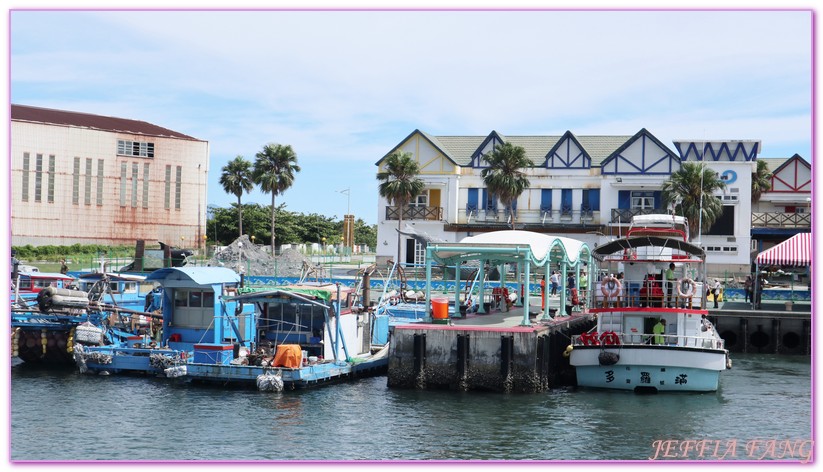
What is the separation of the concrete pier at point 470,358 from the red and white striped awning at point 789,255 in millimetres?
19474

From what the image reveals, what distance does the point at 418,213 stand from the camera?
7256 cm

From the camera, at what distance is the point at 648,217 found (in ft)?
134

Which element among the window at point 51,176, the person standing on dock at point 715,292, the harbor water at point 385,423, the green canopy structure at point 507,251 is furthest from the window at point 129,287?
the window at point 51,176

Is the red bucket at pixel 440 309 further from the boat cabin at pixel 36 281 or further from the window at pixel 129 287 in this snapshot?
the boat cabin at pixel 36 281

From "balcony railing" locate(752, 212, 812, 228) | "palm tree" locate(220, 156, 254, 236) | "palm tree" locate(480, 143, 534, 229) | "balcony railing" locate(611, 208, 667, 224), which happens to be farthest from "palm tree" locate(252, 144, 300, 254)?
"balcony railing" locate(752, 212, 812, 228)

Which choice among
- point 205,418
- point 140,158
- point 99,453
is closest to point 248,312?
point 205,418

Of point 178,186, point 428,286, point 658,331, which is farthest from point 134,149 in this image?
point 658,331

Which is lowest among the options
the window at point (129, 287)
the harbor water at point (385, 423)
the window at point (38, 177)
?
the harbor water at point (385, 423)

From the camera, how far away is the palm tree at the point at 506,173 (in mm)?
66125

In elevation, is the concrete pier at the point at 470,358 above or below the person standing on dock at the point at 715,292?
below

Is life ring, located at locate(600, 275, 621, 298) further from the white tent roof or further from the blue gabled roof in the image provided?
the blue gabled roof

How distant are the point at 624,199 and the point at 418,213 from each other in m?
A: 14.6

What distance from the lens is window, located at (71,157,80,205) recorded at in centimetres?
7700

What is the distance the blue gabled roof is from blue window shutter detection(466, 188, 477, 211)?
38147 mm
